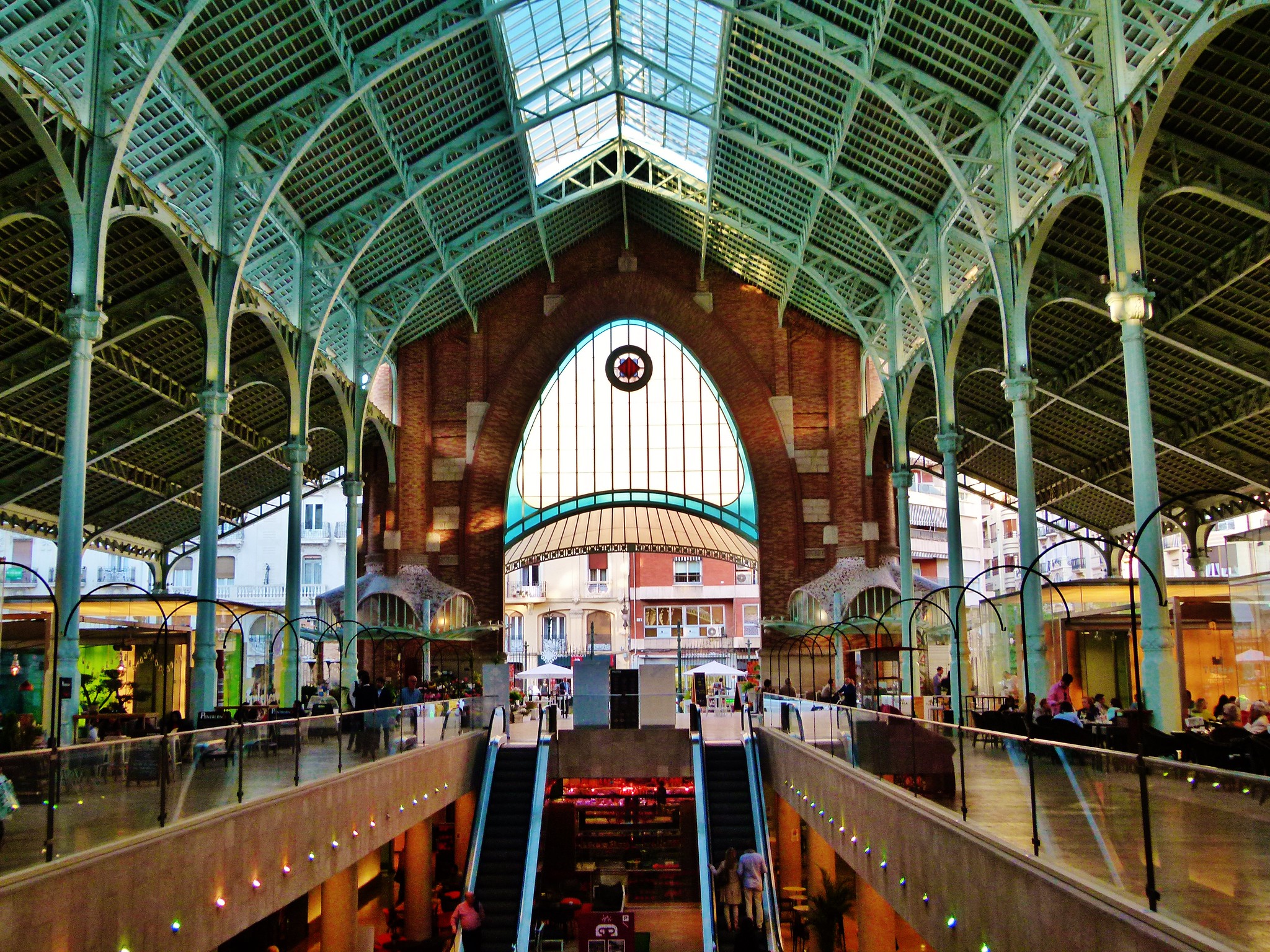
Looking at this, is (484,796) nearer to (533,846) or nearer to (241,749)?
(533,846)

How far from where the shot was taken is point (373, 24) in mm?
29734

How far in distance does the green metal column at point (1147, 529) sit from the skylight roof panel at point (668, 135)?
76.9 ft

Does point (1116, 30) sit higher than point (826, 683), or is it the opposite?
point (1116, 30)

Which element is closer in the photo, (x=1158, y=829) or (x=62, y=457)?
(x=1158, y=829)

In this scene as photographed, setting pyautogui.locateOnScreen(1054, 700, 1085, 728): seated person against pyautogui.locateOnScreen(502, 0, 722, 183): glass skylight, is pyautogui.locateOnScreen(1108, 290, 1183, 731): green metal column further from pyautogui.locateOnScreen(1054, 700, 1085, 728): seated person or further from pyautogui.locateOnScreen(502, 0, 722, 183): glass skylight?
pyautogui.locateOnScreen(502, 0, 722, 183): glass skylight

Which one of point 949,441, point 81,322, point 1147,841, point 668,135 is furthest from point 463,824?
point 1147,841

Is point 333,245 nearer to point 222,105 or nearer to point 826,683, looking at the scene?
point 222,105

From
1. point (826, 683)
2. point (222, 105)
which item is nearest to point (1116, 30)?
point (222, 105)

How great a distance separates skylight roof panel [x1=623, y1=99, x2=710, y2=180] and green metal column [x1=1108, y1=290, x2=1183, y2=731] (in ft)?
76.9

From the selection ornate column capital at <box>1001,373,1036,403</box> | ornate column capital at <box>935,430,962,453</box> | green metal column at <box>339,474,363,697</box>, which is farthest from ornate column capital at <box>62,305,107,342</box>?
ornate column capital at <box>935,430,962,453</box>

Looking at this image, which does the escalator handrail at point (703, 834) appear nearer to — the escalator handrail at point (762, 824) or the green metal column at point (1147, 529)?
the escalator handrail at point (762, 824)

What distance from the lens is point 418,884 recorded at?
3072cm

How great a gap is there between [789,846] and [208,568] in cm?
1756

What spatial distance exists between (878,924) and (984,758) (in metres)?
12.4
